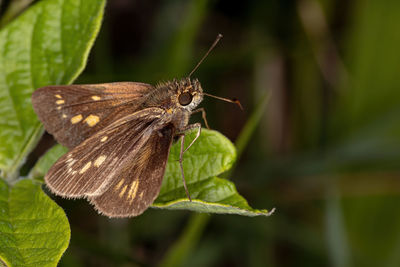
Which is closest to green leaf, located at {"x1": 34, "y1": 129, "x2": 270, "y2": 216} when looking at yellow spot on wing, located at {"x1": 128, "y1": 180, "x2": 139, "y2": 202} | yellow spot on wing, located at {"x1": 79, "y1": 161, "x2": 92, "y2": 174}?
yellow spot on wing, located at {"x1": 128, "y1": 180, "x2": 139, "y2": 202}

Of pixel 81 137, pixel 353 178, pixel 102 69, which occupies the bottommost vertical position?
pixel 81 137

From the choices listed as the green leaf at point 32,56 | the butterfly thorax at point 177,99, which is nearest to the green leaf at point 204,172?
the butterfly thorax at point 177,99

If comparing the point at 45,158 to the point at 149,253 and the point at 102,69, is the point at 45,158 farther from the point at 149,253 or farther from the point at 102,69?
the point at 149,253

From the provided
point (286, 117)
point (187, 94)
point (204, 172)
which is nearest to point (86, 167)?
point (204, 172)

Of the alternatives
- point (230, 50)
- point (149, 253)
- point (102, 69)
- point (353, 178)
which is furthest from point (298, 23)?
point (149, 253)

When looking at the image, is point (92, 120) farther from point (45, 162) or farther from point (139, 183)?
point (139, 183)

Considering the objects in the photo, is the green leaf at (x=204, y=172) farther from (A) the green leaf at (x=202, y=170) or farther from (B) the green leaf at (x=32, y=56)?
(B) the green leaf at (x=32, y=56)

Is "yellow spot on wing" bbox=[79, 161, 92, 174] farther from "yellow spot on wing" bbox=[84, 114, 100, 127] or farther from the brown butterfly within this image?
"yellow spot on wing" bbox=[84, 114, 100, 127]
